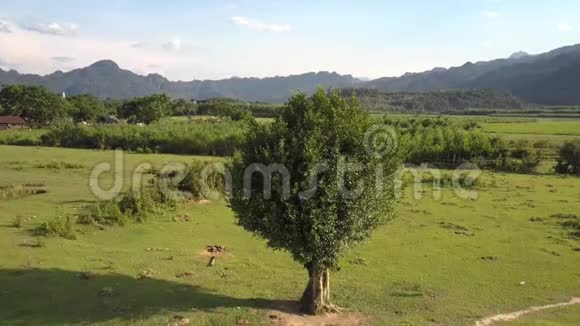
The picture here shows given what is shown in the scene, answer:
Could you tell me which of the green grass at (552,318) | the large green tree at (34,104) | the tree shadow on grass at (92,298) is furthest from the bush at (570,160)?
the large green tree at (34,104)

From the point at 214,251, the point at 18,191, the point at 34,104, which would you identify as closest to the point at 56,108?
the point at 34,104

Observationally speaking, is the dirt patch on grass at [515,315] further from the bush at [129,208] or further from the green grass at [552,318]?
the bush at [129,208]

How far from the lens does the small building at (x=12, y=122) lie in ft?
296

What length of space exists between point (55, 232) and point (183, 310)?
30.5 ft

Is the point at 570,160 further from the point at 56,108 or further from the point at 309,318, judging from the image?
the point at 56,108

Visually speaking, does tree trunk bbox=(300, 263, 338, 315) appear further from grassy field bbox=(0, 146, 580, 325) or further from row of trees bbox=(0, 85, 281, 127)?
row of trees bbox=(0, 85, 281, 127)

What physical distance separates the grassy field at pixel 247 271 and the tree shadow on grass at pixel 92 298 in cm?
3

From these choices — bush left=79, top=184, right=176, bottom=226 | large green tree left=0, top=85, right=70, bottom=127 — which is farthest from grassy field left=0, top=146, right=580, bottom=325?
large green tree left=0, top=85, right=70, bottom=127

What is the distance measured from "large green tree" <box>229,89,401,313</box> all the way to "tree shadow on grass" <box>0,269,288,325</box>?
2.18 metres

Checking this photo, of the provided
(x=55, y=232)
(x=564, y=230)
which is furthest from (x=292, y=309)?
(x=564, y=230)

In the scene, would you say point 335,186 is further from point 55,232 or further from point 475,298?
point 55,232

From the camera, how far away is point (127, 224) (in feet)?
76.9

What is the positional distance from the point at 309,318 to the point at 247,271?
469 cm

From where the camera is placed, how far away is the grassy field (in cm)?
1400
